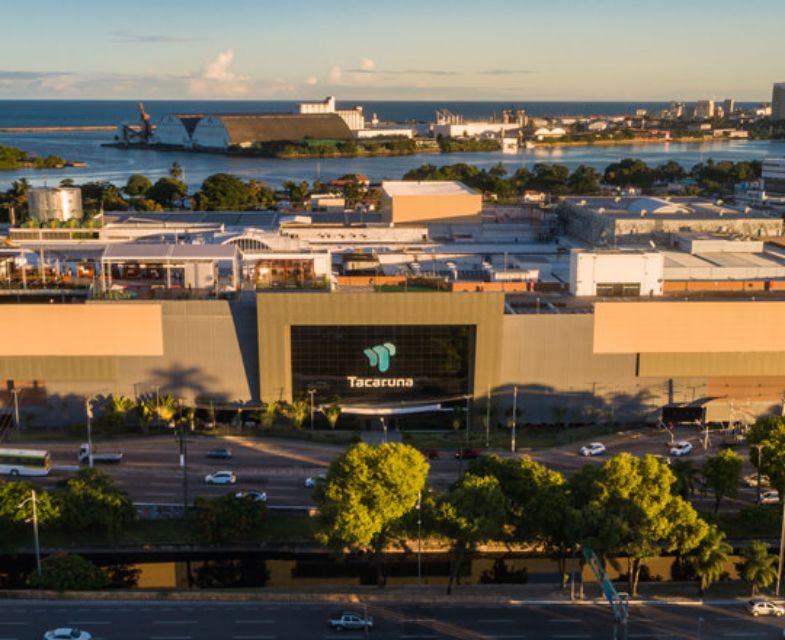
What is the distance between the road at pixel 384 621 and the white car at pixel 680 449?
9.41 meters

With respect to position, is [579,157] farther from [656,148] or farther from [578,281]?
[578,281]

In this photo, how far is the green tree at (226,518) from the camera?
23.4 metres

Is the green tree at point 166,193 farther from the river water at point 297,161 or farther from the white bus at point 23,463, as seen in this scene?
the white bus at point 23,463

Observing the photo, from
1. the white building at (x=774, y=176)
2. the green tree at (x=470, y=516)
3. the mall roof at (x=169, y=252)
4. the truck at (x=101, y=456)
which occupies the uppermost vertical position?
the white building at (x=774, y=176)

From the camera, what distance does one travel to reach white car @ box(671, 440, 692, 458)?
1176 inches

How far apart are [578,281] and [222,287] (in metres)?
13.3

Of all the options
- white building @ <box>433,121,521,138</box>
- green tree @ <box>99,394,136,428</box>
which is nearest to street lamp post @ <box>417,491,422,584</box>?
green tree @ <box>99,394,136,428</box>

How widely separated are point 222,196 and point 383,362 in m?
39.7

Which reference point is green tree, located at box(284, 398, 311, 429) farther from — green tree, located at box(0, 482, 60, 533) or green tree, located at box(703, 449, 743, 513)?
green tree, located at box(703, 449, 743, 513)

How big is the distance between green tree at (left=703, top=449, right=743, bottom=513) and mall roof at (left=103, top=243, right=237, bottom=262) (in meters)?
18.1

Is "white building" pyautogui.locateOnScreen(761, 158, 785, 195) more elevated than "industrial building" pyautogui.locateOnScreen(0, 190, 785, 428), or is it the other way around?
"white building" pyautogui.locateOnScreen(761, 158, 785, 195)

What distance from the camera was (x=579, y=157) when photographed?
5979 inches

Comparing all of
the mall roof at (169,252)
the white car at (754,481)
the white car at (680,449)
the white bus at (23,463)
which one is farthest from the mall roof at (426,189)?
the white bus at (23,463)

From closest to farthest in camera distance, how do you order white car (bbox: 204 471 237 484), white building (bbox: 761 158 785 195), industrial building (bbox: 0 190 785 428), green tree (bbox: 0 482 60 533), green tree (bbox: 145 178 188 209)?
green tree (bbox: 0 482 60 533) < white car (bbox: 204 471 237 484) < industrial building (bbox: 0 190 785 428) < green tree (bbox: 145 178 188 209) < white building (bbox: 761 158 785 195)
